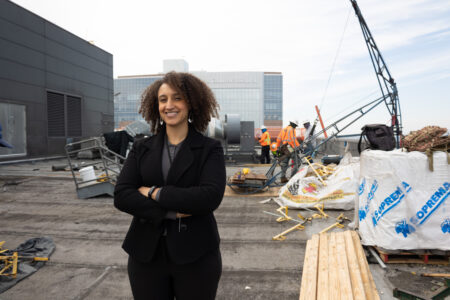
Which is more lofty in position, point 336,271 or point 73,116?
point 73,116

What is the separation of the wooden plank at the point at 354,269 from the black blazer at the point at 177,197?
1.85 m

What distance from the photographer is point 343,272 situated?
3340 mm

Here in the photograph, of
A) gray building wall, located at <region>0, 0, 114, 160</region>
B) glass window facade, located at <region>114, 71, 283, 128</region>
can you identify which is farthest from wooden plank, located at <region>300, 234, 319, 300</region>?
glass window facade, located at <region>114, 71, 283, 128</region>

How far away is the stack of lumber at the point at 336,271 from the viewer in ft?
9.88

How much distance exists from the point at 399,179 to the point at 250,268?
7.68 ft

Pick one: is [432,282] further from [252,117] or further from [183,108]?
[252,117]

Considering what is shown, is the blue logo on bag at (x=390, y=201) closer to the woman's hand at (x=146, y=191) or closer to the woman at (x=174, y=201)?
the woman at (x=174, y=201)

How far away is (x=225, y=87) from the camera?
101 meters

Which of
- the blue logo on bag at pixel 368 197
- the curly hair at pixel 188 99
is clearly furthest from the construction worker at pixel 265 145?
the curly hair at pixel 188 99

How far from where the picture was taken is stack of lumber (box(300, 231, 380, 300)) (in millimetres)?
3012

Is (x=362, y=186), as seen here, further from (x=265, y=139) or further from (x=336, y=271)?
(x=265, y=139)

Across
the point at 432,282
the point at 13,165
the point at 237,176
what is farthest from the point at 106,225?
the point at 13,165

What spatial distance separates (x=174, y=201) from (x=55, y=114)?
67.8 ft

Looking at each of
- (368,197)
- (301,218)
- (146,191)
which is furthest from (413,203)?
(146,191)
